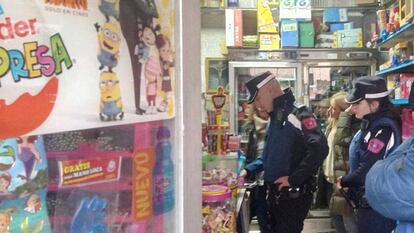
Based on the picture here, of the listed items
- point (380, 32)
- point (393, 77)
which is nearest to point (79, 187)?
point (393, 77)

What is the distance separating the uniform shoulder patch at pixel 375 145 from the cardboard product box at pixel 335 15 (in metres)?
3.49

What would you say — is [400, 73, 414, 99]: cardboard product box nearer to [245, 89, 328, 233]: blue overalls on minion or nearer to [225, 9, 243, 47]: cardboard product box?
[245, 89, 328, 233]: blue overalls on minion

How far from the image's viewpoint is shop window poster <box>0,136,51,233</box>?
87 cm

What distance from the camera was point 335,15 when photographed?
6.12 meters

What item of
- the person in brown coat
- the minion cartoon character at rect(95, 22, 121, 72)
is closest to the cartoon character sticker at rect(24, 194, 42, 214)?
the minion cartoon character at rect(95, 22, 121, 72)

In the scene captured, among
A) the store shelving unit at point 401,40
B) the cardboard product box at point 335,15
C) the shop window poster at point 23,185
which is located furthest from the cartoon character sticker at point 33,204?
the cardboard product box at point 335,15

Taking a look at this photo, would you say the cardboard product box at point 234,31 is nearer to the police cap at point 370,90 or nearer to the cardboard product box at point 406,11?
the cardboard product box at point 406,11

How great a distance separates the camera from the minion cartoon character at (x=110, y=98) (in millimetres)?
1051

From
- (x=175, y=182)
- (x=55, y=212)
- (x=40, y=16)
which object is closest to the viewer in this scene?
(x=40, y=16)

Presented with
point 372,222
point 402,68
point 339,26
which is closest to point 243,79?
point 339,26

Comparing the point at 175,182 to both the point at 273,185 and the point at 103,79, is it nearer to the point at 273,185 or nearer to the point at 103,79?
the point at 103,79

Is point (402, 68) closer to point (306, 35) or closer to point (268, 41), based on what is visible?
point (306, 35)

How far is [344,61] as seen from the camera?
234 inches

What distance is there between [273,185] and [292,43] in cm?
296
